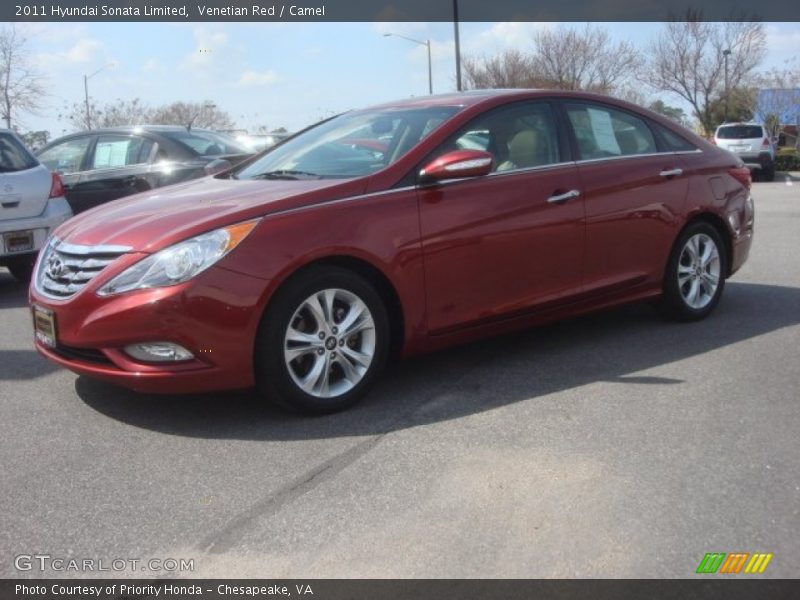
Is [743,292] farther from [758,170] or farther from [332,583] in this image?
[758,170]

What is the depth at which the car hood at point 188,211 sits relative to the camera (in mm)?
3895

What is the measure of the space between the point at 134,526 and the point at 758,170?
25.4 m

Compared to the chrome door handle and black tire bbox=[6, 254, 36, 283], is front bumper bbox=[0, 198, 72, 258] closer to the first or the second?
black tire bbox=[6, 254, 36, 283]

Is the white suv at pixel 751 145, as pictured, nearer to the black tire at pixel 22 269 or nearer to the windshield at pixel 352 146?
the black tire at pixel 22 269

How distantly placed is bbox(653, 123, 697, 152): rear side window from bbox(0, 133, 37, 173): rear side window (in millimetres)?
5575

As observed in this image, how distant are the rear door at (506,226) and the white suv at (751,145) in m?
21.0

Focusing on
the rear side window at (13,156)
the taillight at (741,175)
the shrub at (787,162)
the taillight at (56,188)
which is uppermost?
the rear side window at (13,156)

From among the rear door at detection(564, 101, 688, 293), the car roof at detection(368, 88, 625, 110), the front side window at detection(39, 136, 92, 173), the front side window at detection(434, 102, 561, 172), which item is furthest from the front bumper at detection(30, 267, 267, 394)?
the front side window at detection(39, 136, 92, 173)

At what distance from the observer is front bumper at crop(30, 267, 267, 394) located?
373 centimetres

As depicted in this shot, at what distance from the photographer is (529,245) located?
188 inches

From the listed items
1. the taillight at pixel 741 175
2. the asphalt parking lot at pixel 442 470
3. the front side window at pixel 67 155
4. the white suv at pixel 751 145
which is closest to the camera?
the asphalt parking lot at pixel 442 470

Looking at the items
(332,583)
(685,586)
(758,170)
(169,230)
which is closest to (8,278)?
(169,230)

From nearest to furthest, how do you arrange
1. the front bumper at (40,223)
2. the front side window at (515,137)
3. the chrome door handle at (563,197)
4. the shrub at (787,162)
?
1. the front side window at (515,137)
2. the chrome door handle at (563,197)
3. the front bumper at (40,223)
4. the shrub at (787,162)

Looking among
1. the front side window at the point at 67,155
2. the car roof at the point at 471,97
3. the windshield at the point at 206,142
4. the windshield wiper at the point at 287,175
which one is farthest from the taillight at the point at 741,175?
the front side window at the point at 67,155
